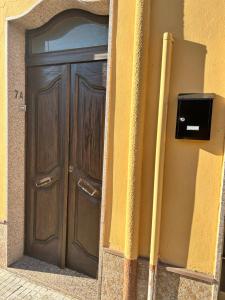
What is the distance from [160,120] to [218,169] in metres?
0.59

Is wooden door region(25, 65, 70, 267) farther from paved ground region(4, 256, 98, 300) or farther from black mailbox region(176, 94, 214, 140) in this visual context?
black mailbox region(176, 94, 214, 140)

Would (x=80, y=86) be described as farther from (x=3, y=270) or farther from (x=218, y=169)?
(x=3, y=270)

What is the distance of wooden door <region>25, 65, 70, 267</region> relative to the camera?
3.18 metres

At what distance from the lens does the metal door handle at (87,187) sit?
9.81 ft

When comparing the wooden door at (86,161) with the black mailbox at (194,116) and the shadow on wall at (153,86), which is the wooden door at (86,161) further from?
the black mailbox at (194,116)

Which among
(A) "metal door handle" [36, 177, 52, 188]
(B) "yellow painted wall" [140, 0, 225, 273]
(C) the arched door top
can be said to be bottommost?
(A) "metal door handle" [36, 177, 52, 188]

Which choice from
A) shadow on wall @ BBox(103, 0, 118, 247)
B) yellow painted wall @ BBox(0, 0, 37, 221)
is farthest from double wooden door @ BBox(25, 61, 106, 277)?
shadow on wall @ BBox(103, 0, 118, 247)

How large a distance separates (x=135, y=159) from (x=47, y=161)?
148 cm

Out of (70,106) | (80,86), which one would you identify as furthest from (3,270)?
(80,86)

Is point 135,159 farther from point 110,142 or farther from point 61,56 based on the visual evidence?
point 61,56

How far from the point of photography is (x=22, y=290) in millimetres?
3066

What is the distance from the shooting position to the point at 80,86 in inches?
118

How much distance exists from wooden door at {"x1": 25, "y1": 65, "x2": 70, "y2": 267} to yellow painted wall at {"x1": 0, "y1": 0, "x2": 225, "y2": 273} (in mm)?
997

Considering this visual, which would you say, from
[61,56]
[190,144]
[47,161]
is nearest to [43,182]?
[47,161]
